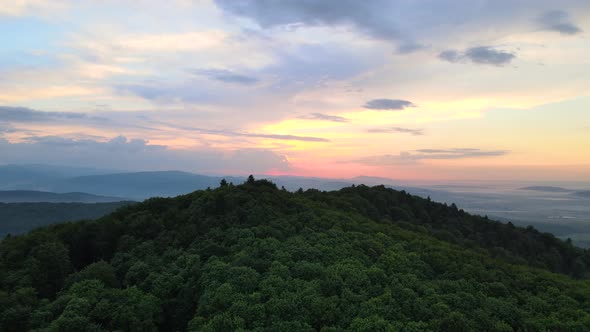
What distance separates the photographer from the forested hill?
2138 centimetres

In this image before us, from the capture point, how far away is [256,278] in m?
24.7

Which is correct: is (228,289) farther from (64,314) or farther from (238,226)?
(238,226)

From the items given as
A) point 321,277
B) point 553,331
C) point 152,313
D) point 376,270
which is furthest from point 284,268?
point 553,331

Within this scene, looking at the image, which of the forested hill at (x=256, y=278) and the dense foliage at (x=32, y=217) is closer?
the forested hill at (x=256, y=278)

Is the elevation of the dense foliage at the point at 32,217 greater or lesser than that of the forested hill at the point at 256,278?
lesser

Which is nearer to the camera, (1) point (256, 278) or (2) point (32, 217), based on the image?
(1) point (256, 278)

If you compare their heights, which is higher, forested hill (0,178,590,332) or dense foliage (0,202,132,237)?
forested hill (0,178,590,332)

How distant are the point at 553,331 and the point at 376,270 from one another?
37.3 ft

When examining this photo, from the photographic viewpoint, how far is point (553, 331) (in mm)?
21078

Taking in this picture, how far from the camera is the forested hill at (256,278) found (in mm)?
21375

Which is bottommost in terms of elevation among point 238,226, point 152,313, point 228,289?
point 152,313

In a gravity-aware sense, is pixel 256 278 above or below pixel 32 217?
above

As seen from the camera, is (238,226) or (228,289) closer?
(228,289)

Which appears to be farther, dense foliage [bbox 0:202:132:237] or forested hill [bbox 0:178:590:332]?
dense foliage [bbox 0:202:132:237]
